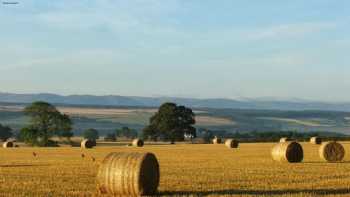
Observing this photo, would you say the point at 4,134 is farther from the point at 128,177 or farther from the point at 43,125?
the point at 128,177

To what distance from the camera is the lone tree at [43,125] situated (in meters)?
94.8

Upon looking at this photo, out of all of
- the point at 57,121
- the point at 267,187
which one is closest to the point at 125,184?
the point at 267,187

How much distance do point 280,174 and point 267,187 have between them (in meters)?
5.40

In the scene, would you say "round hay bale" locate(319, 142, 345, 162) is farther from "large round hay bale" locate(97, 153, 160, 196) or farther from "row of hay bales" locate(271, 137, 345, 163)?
"large round hay bale" locate(97, 153, 160, 196)

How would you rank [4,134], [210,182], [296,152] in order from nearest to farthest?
[210,182]
[296,152]
[4,134]

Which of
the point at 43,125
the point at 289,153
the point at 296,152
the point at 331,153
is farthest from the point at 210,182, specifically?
the point at 43,125

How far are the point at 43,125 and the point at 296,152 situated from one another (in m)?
63.6

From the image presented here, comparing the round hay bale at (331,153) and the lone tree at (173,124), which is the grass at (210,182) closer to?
the round hay bale at (331,153)

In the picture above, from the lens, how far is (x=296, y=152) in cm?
3728

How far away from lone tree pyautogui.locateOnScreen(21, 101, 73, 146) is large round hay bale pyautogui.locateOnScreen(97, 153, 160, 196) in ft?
249

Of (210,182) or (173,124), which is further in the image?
(173,124)

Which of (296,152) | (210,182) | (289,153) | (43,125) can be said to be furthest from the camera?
(43,125)

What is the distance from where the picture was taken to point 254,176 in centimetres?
2558

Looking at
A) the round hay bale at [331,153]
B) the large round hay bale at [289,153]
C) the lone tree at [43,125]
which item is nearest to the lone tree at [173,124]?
the lone tree at [43,125]
